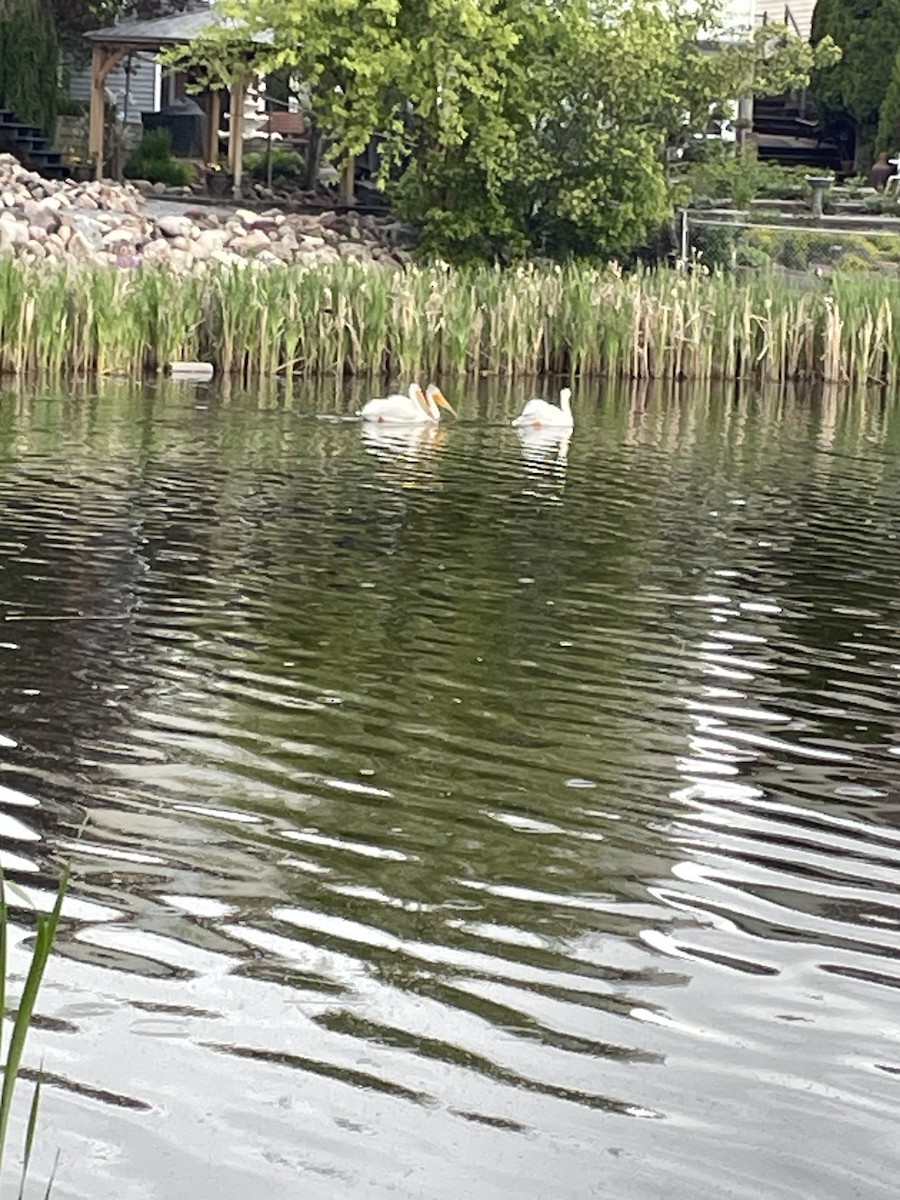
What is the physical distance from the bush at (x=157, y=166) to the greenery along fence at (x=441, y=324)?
14835 mm

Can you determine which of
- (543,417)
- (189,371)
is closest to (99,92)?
(189,371)

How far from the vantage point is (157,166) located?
4575 centimetres

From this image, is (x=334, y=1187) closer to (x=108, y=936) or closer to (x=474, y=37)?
(x=108, y=936)

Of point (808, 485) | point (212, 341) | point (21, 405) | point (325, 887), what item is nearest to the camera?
point (325, 887)

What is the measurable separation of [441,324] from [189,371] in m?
3.57

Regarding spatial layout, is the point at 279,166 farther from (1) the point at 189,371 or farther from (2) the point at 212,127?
(1) the point at 189,371

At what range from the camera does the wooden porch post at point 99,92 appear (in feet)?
139

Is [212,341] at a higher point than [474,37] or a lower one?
lower

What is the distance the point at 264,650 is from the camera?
10688 mm

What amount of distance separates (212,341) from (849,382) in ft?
27.6

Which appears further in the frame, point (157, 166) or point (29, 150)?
point (157, 166)

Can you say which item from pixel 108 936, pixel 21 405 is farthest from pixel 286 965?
pixel 21 405

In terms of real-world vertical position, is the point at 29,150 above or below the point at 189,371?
above

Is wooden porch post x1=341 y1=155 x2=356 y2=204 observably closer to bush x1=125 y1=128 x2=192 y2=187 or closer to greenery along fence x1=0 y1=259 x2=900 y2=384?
bush x1=125 y1=128 x2=192 y2=187
